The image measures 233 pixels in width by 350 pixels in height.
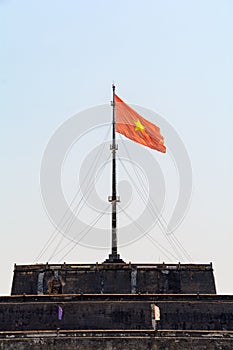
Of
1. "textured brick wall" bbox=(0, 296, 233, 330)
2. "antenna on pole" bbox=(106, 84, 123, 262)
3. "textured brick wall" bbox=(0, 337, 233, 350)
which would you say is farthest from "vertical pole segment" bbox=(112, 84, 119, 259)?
"textured brick wall" bbox=(0, 337, 233, 350)

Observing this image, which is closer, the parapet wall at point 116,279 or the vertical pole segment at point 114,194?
the parapet wall at point 116,279

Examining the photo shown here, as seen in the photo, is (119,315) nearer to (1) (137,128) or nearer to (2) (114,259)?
(2) (114,259)

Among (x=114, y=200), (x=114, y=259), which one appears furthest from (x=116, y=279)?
(x=114, y=200)

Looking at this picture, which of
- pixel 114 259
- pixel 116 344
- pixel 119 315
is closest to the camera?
pixel 116 344

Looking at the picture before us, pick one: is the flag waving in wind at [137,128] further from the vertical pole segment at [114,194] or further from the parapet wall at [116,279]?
the parapet wall at [116,279]

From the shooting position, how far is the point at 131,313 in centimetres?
2088

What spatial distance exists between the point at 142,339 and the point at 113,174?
887 cm

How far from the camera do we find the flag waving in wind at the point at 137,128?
1035 inches

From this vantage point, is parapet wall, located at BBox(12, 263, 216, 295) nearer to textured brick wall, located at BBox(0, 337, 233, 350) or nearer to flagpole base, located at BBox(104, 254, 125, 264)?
flagpole base, located at BBox(104, 254, 125, 264)

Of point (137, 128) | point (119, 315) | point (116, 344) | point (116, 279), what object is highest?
point (137, 128)

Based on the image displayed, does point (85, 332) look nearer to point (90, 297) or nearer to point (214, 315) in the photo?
point (90, 297)

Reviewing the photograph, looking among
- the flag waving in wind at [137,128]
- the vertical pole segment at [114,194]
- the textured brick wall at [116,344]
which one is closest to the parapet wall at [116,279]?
the vertical pole segment at [114,194]

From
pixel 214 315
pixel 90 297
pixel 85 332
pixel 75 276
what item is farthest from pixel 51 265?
pixel 214 315

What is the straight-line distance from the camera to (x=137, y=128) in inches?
1037
